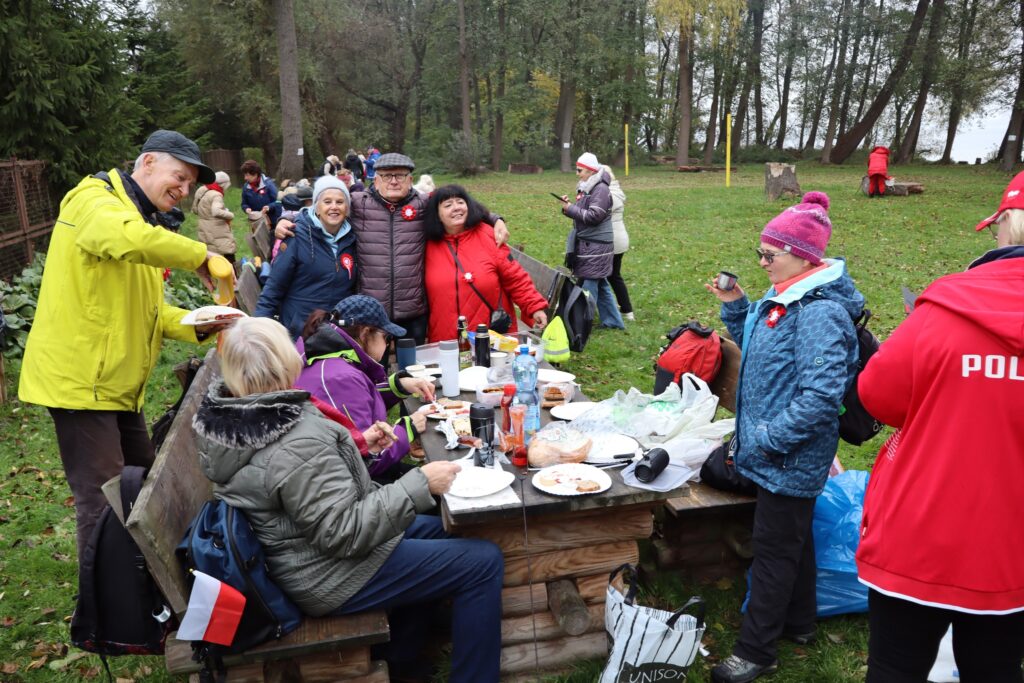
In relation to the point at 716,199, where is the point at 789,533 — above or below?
below

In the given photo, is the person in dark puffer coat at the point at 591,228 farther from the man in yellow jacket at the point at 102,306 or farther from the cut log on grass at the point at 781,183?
the cut log on grass at the point at 781,183

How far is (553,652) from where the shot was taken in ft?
10.6

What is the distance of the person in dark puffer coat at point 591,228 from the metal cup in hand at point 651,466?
4519 millimetres

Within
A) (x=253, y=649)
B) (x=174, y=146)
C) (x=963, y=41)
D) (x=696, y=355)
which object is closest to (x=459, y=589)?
(x=253, y=649)

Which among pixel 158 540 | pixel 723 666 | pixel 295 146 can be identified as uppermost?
pixel 295 146

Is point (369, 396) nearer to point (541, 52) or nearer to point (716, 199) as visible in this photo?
point (716, 199)

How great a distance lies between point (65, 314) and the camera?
3295mm

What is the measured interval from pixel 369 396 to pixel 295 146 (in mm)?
18798

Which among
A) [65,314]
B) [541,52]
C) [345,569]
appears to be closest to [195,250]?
[65,314]

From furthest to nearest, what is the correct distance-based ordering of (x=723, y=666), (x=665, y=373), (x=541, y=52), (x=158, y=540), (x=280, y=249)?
(x=541, y=52), (x=280, y=249), (x=665, y=373), (x=723, y=666), (x=158, y=540)

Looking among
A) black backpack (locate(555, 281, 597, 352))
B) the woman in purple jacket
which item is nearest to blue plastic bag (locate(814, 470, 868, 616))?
the woman in purple jacket

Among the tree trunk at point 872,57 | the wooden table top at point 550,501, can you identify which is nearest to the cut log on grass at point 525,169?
the tree trunk at point 872,57

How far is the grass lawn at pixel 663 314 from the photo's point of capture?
349 cm

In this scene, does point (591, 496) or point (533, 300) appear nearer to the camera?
point (591, 496)
